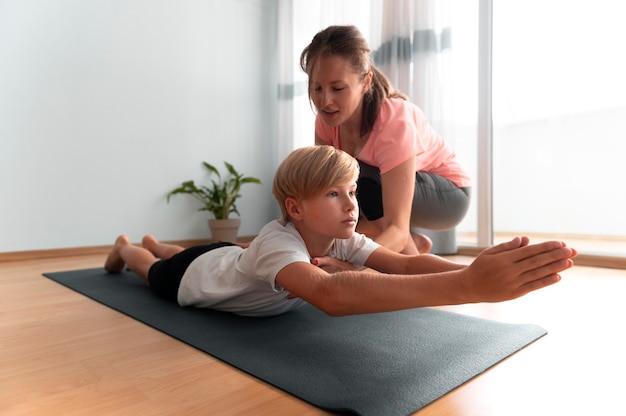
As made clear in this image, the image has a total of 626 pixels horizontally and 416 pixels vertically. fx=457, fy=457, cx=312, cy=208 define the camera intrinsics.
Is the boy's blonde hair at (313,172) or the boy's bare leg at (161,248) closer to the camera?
the boy's blonde hair at (313,172)

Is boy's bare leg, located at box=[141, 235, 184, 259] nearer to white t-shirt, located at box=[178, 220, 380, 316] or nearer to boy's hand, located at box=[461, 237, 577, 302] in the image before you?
white t-shirt, located at box=[178, 220, 380, 316]

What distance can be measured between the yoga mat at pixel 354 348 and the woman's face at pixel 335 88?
2.18ft

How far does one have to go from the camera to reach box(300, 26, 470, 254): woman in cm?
150

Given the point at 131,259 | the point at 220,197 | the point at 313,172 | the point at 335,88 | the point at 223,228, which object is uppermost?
the point at 335,88

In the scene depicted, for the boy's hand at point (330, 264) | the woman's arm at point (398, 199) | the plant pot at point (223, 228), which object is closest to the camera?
the boy's hand at point (330, 264)

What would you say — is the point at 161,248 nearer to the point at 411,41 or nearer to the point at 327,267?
the point at 327,267

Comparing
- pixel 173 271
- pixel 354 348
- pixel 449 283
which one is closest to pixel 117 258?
pixel 173 271

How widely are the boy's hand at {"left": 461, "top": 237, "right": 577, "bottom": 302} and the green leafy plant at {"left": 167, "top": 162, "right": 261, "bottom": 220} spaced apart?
306 centimetres

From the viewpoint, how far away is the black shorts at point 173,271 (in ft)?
4.83

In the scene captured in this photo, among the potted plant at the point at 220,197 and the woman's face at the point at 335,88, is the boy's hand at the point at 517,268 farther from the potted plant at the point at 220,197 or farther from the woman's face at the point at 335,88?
the potted plant at the point at 220,197

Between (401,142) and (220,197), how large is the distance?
2.40 metres

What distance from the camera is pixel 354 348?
1.03 metres

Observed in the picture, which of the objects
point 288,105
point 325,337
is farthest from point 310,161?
point 288,105

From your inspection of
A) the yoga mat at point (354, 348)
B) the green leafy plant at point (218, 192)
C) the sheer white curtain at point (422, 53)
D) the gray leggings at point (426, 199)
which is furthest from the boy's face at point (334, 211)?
the green leafy plant at point (218, 192)
